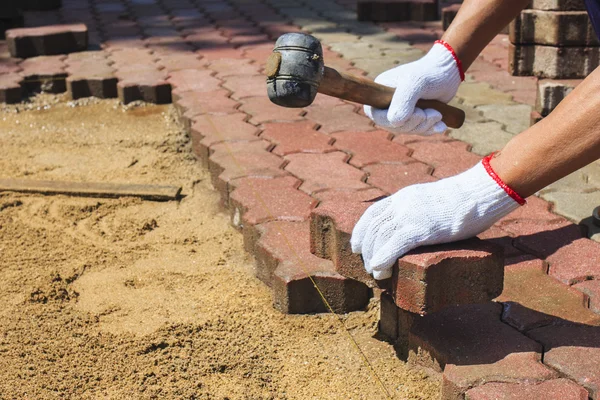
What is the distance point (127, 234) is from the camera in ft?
11.5

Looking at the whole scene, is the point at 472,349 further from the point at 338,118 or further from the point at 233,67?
the point at 233,67

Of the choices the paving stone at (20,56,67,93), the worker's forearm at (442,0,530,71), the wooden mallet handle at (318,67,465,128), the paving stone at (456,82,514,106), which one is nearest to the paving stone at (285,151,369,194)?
the wooden mallet handle at (318,67,465,128)

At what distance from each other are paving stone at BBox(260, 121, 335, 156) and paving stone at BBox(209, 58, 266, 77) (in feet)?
3.61

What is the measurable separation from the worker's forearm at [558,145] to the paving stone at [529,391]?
49 cm

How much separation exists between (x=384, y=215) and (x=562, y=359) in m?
0.61

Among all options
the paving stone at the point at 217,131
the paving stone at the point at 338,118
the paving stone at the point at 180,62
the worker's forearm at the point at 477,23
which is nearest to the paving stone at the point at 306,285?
the worker's forearm at the point at 477,23

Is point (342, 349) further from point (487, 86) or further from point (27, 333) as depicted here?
point (487, 86)

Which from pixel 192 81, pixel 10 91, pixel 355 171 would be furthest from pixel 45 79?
pixel 355 171

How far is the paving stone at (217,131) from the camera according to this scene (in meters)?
4.16

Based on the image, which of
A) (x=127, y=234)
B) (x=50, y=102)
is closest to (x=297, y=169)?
(x=127, y=234)

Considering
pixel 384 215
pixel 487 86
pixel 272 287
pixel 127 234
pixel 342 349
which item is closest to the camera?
pixel 384 215

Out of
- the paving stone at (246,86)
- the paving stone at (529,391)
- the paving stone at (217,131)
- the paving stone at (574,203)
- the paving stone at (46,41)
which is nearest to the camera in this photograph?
the paving stone at (529,391)

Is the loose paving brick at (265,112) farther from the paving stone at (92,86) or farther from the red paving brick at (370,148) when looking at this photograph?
the paving stone at (92,86)

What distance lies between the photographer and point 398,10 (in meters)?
6.83
